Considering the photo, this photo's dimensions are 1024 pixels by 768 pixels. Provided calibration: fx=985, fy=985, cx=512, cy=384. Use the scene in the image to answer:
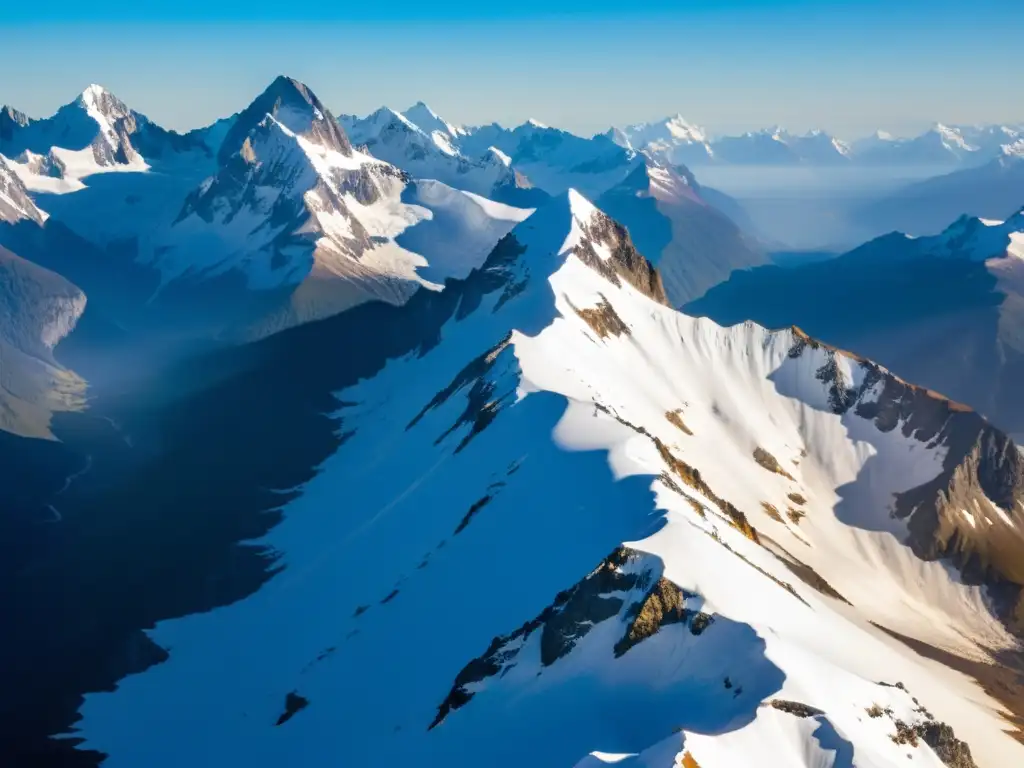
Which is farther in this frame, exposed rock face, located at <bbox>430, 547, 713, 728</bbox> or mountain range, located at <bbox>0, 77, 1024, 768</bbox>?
exposed rock face, located at <bbox>430, 547, 713, 728</bbox>

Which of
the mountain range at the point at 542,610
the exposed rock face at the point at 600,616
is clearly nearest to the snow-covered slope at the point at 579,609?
the exposed rock face at the point at 600,616

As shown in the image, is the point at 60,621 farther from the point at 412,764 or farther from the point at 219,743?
the point at 412,764

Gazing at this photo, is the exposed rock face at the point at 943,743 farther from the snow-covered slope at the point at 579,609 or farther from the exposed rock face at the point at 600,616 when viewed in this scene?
the exposed rock face at the point at 600,616

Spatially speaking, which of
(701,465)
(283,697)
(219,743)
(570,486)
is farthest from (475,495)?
(701,465)

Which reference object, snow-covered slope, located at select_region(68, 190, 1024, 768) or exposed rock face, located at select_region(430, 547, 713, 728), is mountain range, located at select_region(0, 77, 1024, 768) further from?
snow-covered slope, located at select_region(68, 190, 1024, 768)

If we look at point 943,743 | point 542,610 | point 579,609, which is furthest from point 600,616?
point 943,743

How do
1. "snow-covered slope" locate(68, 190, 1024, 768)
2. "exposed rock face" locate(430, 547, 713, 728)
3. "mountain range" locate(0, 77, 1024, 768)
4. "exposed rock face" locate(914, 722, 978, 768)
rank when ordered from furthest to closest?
"exposed rock face" locate(430, 547, 713, 728)
"exposed rock face" locate(914, 722, 978, 768)
"mountain range" locate(0, 77, 1024, 768)
"snow-covered slope" locate(68, 190, 1024, 768)

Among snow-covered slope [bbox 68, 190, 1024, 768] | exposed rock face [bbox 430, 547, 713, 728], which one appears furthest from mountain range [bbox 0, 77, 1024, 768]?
snow-covered slope [bbox 68, 190, 1024, 768]

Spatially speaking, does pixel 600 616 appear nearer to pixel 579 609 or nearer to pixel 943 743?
pixel 579 609
